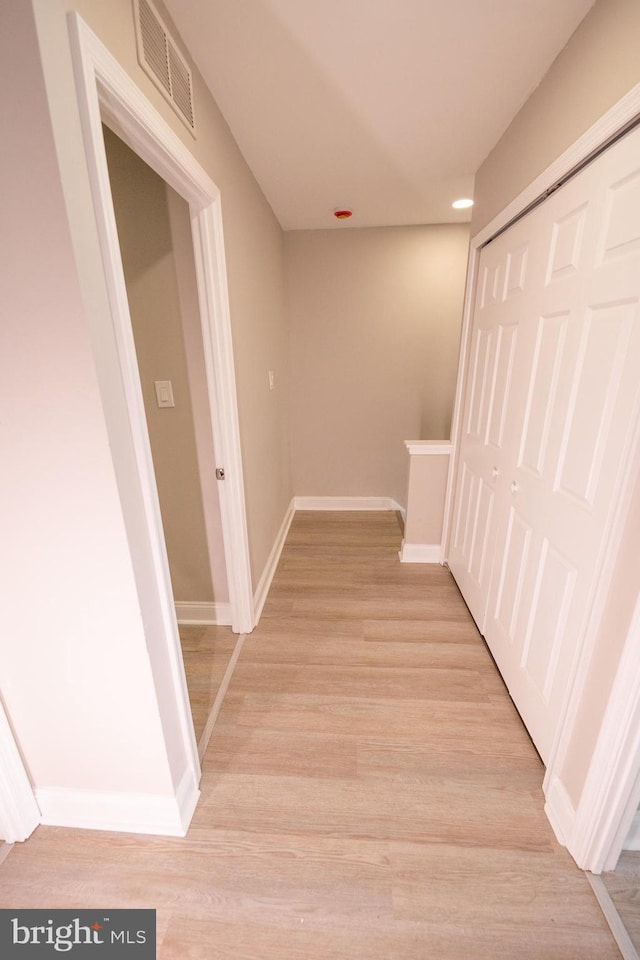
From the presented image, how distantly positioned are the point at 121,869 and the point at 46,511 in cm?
109

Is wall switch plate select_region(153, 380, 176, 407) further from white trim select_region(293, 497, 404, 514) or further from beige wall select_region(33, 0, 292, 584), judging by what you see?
white trim select_region(293, 497, 404, 514)

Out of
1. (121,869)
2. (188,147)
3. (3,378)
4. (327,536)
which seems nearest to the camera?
(3,378)

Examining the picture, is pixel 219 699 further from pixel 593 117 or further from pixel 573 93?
pixel 573 93

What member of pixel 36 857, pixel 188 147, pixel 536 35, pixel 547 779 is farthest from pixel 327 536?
pixel 536 35

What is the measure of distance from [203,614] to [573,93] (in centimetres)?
267

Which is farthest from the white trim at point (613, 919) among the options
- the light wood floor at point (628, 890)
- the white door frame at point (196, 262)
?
the white door frame at point (196, 262)

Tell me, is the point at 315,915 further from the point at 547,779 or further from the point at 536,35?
the point at 536,35

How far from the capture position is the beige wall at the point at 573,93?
3.28 ft

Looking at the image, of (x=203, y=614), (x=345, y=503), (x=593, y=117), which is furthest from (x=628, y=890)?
(x=345, y=503)

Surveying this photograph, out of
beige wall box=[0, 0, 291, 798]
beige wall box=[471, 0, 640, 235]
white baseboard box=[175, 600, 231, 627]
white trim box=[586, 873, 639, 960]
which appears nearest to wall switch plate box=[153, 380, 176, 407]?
beige wall box=[0, 0, 291, 798]

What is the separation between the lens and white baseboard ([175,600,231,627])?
2.16 metres

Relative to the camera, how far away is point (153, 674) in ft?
3.43

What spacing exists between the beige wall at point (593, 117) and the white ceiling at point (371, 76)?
0.08m

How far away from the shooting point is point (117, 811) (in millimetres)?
1208
